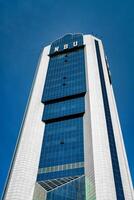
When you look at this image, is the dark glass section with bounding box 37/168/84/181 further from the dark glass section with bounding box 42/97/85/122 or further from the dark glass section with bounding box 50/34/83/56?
the dark glass section with bounding box 50/34/83/56

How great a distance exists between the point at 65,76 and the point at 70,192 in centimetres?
4759

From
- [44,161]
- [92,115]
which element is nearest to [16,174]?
[44,161]

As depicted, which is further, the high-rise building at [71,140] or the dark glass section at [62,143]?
the dark glass section at [62,143]

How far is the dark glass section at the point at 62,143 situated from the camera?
67812mm

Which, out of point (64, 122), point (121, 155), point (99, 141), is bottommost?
point (121, 155)

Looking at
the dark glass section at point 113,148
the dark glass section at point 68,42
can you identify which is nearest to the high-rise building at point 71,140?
the dark glass section at point 113,148

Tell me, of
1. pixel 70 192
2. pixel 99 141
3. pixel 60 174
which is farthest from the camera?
pixel 99 141

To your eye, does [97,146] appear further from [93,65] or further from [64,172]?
[93,65]

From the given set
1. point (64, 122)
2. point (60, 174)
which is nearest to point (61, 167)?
point (60, 174)

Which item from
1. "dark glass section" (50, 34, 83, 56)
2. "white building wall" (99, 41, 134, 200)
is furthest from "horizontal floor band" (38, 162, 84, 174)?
"dark glass section" (50, 34, 83, 56)

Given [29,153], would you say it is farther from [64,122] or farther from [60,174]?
[64,122]

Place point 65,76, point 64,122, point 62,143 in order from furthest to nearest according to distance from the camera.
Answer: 1. point 65,76
2. point 64,122
3. point 62,143

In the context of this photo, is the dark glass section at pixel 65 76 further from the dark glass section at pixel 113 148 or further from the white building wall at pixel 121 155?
the white building wall at pixel 121 155

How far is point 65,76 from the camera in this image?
315ft
